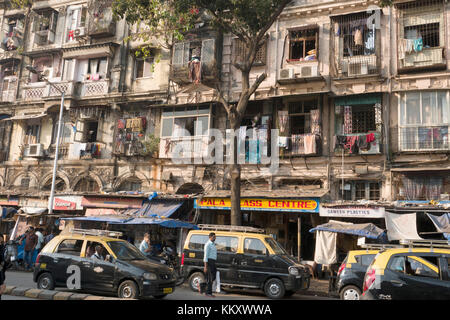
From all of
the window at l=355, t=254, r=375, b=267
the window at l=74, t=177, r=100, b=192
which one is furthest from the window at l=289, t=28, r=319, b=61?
the window at l=74, t=177, r=100, b=192

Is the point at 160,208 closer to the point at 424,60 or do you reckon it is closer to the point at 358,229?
the point at 358,229

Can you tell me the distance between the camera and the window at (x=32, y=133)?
1056 inches

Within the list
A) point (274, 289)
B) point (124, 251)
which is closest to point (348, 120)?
point (274, 289)

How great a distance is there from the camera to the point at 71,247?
1144 centimetres

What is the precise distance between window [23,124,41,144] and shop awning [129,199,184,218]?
34.8ft

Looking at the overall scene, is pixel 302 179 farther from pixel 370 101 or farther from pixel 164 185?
pixel 164 185

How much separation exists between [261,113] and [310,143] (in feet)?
11.1

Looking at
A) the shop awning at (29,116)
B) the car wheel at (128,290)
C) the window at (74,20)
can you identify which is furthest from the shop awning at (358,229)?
the window at (74,20)

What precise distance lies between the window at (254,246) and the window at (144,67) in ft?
48.4

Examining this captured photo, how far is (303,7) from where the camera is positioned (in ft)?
69.2

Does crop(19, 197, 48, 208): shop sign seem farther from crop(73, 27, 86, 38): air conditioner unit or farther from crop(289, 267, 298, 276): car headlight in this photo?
crop(289, 267, 298, 276): car headlight

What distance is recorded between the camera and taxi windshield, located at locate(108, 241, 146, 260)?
11066 mm

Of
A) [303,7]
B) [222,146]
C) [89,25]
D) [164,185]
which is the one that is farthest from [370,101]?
[89,25]

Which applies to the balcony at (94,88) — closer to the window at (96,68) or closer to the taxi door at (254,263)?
the window at (96,68)
